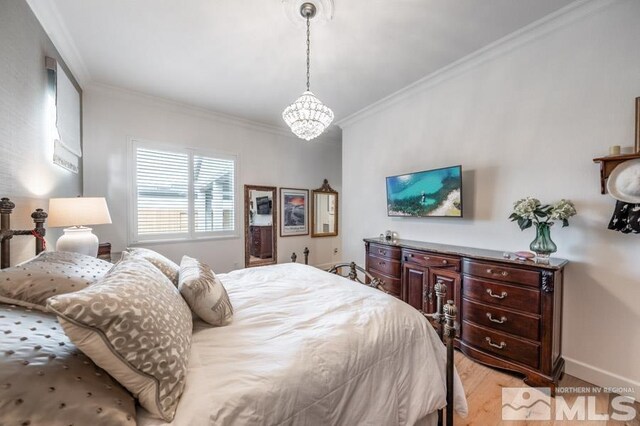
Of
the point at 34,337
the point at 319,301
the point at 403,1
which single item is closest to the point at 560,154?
the point at 403,1

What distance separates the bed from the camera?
84 centimetres

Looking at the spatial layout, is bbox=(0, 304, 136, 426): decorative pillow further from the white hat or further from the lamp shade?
the white hat

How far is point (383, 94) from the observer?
11.3ft

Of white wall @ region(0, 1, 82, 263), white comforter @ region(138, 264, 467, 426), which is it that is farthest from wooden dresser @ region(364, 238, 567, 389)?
white wall @ region(0, 1, 82, 263)

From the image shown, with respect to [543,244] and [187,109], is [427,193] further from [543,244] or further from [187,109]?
[187,109]

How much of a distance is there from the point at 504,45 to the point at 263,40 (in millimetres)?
2310

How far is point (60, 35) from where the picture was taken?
2.23 metres

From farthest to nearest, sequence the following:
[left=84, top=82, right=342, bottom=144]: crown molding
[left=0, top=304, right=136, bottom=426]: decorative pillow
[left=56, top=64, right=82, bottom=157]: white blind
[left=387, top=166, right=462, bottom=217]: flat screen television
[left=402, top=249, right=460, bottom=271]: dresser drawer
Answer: [left=84, top=82, right=342, bottom=144]: crown molding, [left=387, top=166, right=462, bottom=217]: flat screen television, [left=402, top=249, right=460, bottom=271]: dresser drawer, [left=56, top=64, right=82, bottom=157]: white blind, [left=0, top=304, right=136, bottom=426]: decorative pillow

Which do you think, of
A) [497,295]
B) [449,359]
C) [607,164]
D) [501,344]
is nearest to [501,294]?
[497,295]

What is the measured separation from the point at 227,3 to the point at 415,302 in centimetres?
326

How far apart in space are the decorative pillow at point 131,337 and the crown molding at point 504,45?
133 inches

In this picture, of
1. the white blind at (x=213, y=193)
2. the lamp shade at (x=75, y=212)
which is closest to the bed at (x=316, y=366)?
the lamp shade at (x=75, y=212)

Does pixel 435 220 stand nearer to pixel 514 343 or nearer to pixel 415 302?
pixel 415 302

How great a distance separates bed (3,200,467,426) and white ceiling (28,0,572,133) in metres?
2.03
